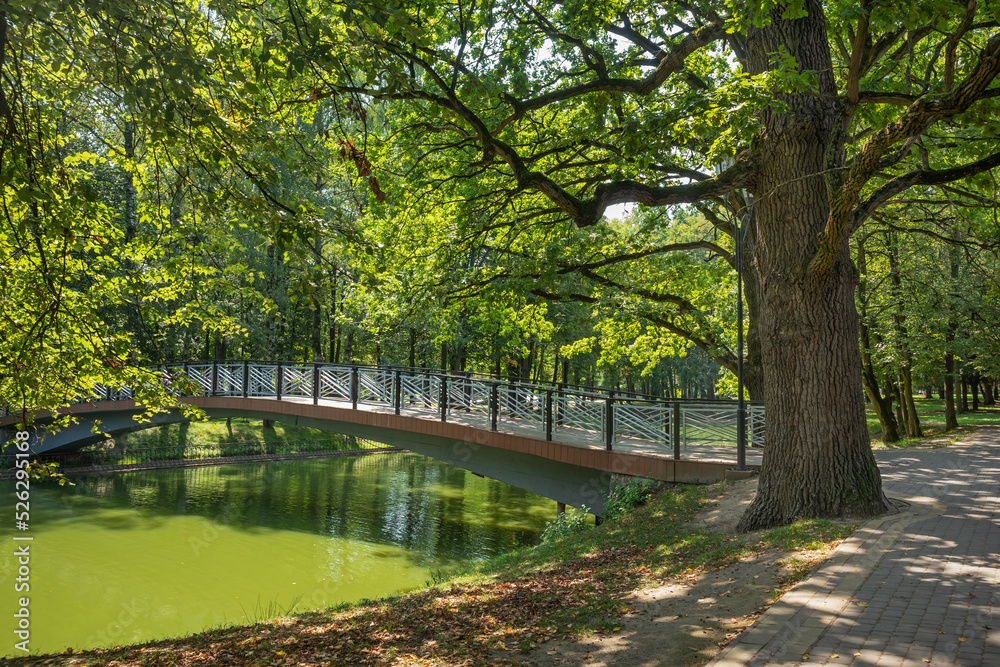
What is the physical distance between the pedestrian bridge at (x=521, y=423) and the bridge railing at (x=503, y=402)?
0.03 metres

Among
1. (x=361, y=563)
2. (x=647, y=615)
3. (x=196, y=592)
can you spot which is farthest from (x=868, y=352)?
(x=196, y=592)

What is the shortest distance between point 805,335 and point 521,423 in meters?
8.42

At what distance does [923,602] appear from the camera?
5.00m

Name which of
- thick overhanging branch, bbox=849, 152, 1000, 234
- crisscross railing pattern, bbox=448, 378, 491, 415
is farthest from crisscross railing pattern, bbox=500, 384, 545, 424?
thick overhanging branch, bbox=849, 152, 1000, 234

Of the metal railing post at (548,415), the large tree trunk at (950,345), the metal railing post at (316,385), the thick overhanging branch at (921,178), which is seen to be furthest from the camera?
the metal railing post at (316,385)

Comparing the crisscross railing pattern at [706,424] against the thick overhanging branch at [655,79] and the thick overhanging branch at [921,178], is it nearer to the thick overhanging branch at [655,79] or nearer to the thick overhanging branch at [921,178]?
the thick overhanging branch at [921,178]

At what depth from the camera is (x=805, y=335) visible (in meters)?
7.96

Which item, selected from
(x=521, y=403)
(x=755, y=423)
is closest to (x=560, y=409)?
(x=521, y=403)

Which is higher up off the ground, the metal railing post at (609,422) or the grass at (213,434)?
the metal railing post at (609,422)

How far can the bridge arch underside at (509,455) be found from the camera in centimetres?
1214

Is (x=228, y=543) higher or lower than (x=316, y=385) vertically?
lower

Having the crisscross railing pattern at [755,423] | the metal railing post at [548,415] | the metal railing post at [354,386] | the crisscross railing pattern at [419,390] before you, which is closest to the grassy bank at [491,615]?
the crisscross railing pattern at [755,423]

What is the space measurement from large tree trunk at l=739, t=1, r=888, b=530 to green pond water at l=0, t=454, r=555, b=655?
281 inches

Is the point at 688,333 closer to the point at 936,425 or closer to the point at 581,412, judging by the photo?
the point at 581,412
